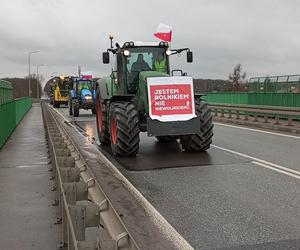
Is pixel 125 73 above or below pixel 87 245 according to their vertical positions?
above

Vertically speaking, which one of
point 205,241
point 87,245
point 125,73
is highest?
point 125,73

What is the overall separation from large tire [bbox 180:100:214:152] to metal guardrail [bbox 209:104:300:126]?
25.9 feet

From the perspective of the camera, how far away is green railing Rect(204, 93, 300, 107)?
21.8m

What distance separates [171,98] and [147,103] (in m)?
0.59

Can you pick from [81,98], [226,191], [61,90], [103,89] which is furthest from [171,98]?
[61,90]

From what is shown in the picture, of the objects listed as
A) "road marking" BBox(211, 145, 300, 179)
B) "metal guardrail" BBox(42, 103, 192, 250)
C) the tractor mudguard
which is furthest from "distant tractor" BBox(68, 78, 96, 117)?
"metal guardrail" BBox(42, 103, 192, 250)

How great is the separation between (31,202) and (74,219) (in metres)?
3.76

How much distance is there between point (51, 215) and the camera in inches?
253

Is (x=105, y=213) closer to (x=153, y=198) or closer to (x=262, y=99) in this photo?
(x=153, y=198)

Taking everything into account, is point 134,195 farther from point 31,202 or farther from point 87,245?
point 87,245

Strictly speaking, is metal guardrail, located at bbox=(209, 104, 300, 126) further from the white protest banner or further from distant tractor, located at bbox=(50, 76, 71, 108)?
distant tractor, located at bbox=(50, 76, 71, 108)

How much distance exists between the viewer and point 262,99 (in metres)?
24.7

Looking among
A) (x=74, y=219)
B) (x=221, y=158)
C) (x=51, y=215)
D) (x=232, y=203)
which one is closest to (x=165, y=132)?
(x=221, y=158)

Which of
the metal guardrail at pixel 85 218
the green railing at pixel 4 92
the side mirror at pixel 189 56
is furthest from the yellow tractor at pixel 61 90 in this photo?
the metal guardrail at pixel 85 218
